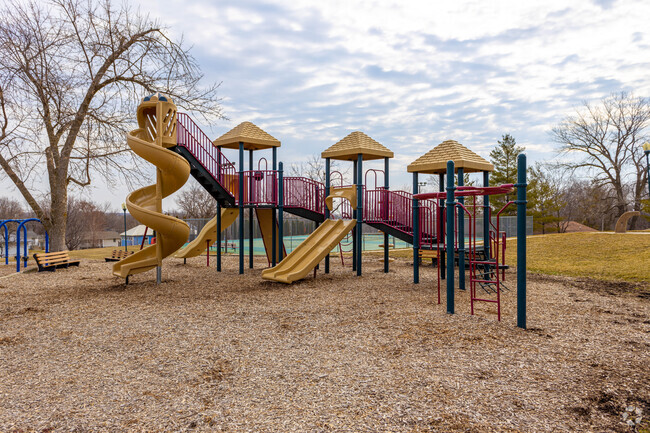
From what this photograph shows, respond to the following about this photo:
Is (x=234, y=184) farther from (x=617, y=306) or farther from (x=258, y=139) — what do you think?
(x=617, y=306)

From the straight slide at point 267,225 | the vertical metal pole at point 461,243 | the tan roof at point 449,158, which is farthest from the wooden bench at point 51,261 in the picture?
the vertical metal pole at point 461,243

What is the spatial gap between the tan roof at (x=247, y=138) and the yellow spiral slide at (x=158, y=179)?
83.7 inches

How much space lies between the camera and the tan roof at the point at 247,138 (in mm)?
13305

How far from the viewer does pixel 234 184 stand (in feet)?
46.0

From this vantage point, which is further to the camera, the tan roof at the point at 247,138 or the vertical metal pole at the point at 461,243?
the tan roof at the point at 247,138

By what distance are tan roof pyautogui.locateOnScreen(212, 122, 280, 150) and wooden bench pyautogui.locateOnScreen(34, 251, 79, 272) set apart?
749cm

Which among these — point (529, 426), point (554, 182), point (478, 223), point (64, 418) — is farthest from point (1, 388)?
point (554, 182)

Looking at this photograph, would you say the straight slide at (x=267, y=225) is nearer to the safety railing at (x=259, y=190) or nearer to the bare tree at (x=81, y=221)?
the safety railing at (x=259, y=190)

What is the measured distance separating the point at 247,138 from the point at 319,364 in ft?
31.2

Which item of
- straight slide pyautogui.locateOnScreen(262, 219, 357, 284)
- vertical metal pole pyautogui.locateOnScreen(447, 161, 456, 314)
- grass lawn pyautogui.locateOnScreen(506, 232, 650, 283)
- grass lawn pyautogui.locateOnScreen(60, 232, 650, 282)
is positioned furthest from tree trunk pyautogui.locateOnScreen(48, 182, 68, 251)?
grass lawn pyautogui.locateOnScreen(506, 232, 650, 283)

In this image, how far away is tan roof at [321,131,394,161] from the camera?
12.9m

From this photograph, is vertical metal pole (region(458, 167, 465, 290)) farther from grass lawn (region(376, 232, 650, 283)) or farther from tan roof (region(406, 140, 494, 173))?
grass lawn (region(376, 232, 650, 283))

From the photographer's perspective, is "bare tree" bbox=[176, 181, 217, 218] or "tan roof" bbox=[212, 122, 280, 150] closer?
"tan roof" bbox=[212, 122, 280, 150]

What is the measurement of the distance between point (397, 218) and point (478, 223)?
76.3 feet
